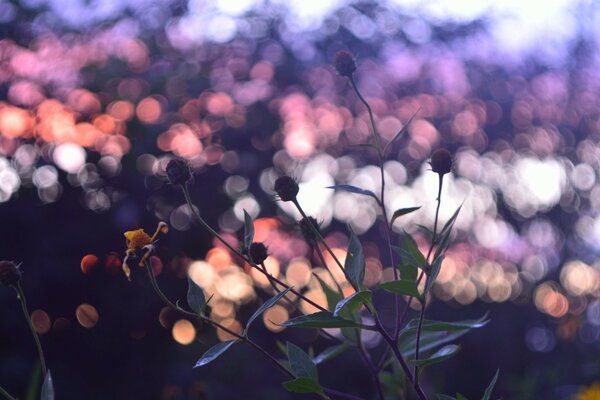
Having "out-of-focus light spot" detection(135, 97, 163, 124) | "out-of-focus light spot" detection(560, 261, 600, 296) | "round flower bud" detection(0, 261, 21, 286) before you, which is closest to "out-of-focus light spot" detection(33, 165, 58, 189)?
"out-of-focus light spot" detection(135, 97, 163, 124)

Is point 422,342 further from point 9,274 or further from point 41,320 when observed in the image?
point 41,320

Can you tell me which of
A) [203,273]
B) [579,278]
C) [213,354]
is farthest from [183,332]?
[579,278]

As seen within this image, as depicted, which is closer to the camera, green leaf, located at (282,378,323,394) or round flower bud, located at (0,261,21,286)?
green leaf, located at (282,378,323,394)

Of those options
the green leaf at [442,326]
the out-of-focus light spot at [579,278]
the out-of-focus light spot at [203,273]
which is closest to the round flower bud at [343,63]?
the green leaf at [442,326]

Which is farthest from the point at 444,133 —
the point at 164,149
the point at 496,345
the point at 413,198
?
the point at 164,149

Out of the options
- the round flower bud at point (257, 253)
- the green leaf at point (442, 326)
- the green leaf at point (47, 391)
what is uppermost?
the green leaf at point (442, 326)

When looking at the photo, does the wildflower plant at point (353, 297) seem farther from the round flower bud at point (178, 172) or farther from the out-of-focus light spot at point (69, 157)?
the out-of-focus light spot at point (69, 157)

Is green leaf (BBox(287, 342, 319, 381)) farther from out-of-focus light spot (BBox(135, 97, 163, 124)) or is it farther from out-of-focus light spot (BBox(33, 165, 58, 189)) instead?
out-of-focus light spot (BBox(135, 97, 163, 124))
